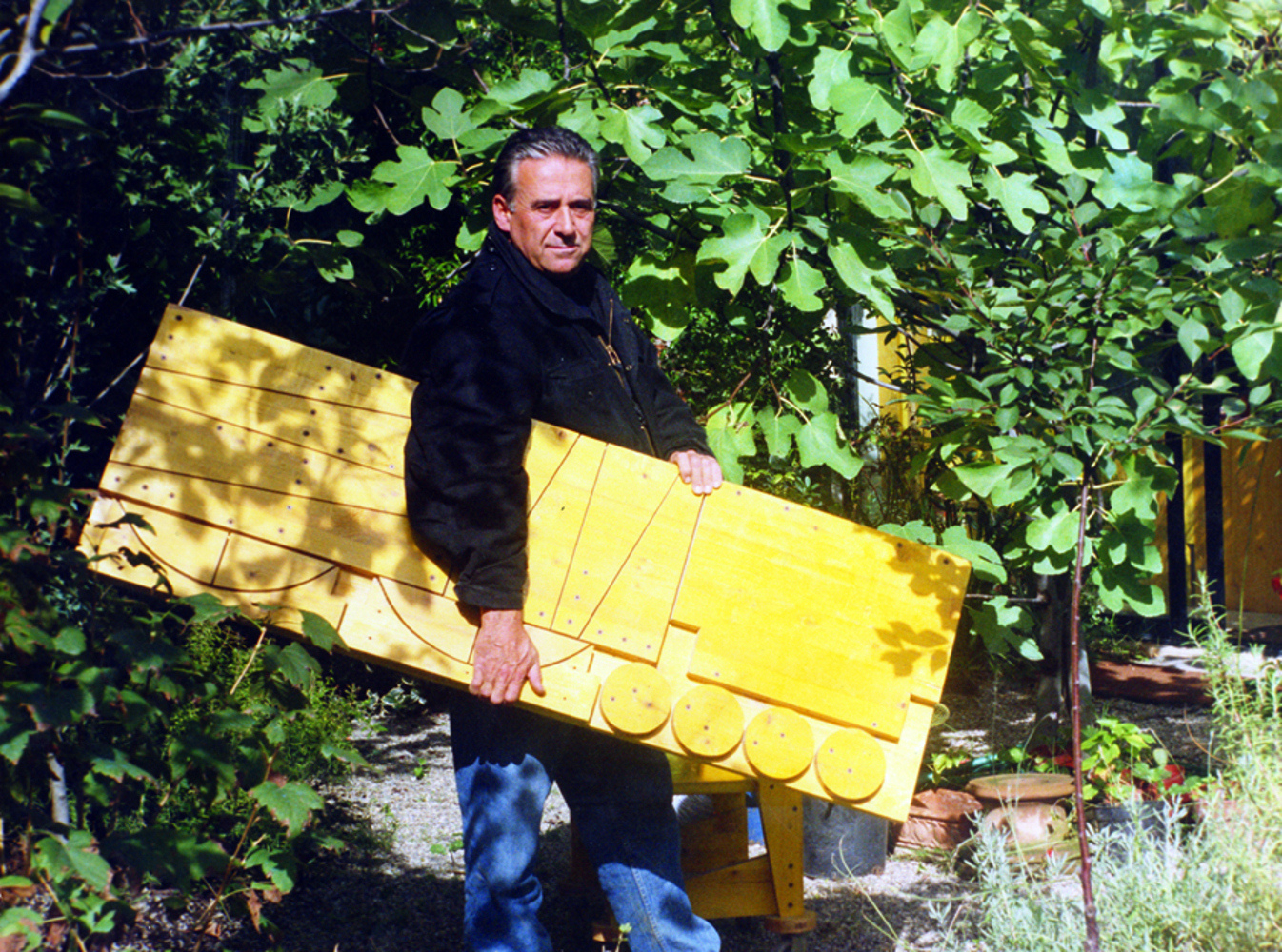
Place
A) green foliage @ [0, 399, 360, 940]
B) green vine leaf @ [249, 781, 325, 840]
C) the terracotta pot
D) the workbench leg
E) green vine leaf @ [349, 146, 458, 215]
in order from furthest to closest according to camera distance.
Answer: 1. the terracotta pot
2. the workbench leg
3. green vine leaf @ [349, 146, 458, 215]
4. green vine leaf @ [249, 781, 325, 840]
5. green foliage @ [0, 399, 360, 940]

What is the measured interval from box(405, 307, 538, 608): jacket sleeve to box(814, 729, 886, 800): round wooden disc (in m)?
0.70

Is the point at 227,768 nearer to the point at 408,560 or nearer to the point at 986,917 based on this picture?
the point at 408,560

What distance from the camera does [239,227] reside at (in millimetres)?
2957

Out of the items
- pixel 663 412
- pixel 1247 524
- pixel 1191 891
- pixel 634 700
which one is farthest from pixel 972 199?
pixel 1247 524

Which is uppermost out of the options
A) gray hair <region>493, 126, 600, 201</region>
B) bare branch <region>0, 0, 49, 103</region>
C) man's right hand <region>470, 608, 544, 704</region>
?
gray hair <region>493, 126, 600, 201</region>

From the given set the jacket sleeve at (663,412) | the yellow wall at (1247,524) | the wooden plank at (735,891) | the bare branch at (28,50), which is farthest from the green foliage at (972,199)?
the yellow wall at (1247,524)

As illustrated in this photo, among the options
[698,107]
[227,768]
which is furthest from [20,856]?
[698,107]

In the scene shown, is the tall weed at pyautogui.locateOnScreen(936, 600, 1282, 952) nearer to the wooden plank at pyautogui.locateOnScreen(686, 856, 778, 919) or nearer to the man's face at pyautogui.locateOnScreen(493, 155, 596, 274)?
the wooden plank at pyautogui.locateOnScreen(686, 856, 778, 919)

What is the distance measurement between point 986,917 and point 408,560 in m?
1.34

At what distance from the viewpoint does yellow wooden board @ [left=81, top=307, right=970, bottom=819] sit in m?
2.21

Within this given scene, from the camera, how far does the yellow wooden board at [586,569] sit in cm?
221

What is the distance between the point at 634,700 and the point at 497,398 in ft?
2.20

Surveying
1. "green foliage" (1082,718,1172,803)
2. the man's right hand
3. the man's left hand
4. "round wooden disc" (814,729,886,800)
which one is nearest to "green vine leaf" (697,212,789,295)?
the man's left hand

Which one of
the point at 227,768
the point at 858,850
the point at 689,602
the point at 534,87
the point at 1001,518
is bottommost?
the point at 858,850
